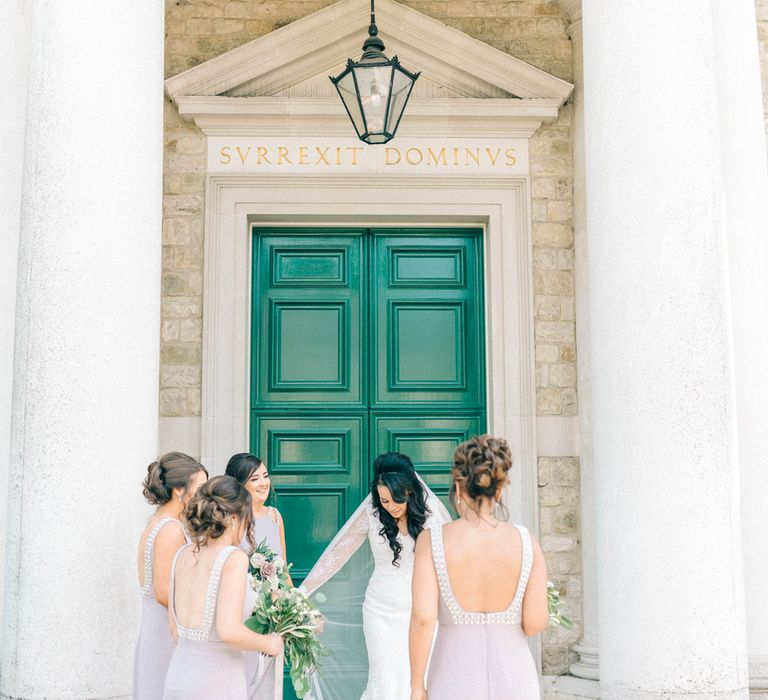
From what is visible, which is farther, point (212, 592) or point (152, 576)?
point (152, 576)

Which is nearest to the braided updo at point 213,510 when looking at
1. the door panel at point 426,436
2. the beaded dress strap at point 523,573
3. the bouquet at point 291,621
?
the bouquet at point 291,621

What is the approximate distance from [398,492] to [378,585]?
0.68 m

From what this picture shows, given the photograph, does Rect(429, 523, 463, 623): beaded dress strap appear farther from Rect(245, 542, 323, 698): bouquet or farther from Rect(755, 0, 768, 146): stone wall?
Rect(755, 0, 768, 146): stone wall

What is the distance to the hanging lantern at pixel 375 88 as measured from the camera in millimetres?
6512

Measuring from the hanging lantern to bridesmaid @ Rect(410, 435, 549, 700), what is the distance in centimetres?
332

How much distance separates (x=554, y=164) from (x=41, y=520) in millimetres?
4985

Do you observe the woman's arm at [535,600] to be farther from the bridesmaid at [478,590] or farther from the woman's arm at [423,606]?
the woman's arm at [423,606]

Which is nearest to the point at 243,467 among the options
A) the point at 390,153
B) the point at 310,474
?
the point at 310,474

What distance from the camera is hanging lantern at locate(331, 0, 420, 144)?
6.51 meters

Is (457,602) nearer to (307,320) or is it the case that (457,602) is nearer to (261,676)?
(261,676)

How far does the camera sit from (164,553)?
4.52 m

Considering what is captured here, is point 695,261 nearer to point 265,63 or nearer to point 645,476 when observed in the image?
point 645,476

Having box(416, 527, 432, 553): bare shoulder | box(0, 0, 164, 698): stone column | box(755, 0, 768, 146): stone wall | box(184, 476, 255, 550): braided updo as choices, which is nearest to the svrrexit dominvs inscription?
box(755, 0, 768, 146): stone wall

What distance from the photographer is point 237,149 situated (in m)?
8.05
